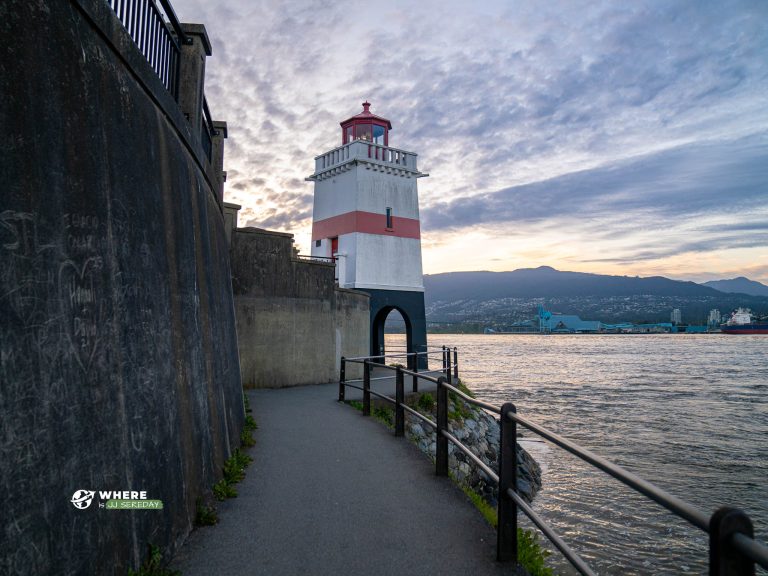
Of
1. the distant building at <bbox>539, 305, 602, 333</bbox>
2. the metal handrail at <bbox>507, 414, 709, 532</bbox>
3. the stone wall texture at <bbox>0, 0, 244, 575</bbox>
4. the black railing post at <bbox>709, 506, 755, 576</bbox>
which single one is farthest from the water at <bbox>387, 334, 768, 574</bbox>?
the distant building at <bbox>539, 305, 602, 333</bbox>

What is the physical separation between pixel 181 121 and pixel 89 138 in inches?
107

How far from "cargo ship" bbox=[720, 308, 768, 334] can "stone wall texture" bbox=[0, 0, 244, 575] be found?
563 ft

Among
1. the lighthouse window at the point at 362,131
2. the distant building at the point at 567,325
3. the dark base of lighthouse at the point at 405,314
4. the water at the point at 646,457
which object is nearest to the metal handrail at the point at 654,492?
the water at the point at 646,457

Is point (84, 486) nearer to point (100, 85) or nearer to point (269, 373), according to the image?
point (100, 85)

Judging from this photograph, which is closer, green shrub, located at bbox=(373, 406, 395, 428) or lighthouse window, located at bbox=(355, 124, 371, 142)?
green shrub, located at bbox=(373, 406, 395, 428)

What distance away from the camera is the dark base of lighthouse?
23933 mm

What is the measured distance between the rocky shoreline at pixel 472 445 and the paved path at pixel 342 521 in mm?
3315

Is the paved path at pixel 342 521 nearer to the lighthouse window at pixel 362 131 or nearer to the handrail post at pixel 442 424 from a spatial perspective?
the handrail post at pixel 442 424

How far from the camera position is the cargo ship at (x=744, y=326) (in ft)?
477

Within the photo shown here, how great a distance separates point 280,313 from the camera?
1547 cm

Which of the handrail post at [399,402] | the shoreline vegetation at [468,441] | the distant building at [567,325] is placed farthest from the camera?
the distant building at [567,325]

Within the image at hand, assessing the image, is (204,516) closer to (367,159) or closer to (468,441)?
(468,441)

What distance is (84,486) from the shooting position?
2818 mm

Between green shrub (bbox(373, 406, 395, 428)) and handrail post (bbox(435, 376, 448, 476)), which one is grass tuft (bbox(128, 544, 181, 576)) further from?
green shrub (bbox(373, 406, 395, 428))
